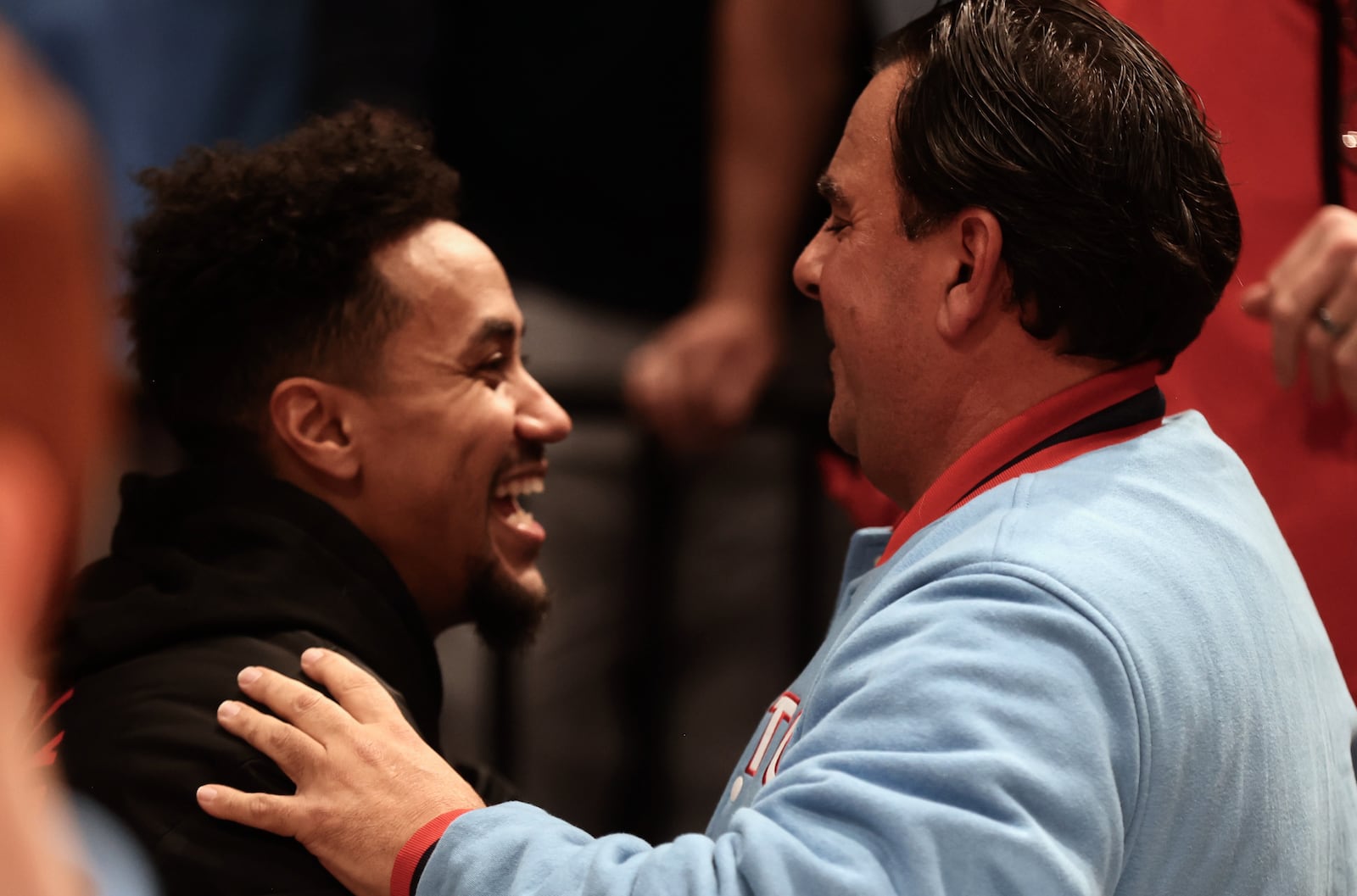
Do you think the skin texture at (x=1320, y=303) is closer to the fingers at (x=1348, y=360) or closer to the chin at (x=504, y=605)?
the fingers at (x=1348, y=360)

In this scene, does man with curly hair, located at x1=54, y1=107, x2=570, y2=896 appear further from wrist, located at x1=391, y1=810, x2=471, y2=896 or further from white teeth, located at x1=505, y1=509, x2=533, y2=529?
wrist, located at x1=391, y1=810, x2=471, y2=896

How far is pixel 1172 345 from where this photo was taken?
1350mm

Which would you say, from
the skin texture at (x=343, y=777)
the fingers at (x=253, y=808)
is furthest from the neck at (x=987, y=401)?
the fingers at (x=253, y=808)

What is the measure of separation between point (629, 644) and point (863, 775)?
168cm

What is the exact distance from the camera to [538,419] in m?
1.80

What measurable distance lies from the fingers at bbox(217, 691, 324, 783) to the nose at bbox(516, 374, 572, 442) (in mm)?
524

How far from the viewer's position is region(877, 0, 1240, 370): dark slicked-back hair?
1276 mm

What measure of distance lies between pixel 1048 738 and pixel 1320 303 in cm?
62

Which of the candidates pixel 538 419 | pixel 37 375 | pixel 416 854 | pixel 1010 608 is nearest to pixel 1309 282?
pixel 1010 608

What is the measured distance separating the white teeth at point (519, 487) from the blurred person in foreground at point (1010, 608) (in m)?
0.40

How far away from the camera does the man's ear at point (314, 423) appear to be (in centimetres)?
169

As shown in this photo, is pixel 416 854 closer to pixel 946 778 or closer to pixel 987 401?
pixel 946 778

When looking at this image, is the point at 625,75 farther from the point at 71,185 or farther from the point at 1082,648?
the point at 71,185

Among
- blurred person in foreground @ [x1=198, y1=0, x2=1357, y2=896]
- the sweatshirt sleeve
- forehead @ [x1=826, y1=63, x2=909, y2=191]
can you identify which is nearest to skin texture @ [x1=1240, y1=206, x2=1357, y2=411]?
blurred person in foreground @ [x1=198, y1=0, x2=1357, y2=896]
